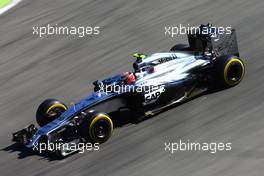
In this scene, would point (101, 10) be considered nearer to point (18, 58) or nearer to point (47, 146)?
point (18, 58)

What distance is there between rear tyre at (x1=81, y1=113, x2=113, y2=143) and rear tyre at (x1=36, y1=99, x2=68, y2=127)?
1.77 metres

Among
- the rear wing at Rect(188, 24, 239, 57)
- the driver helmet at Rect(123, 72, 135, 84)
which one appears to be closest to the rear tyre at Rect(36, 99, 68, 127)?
the driver helmet at Rect(123, 72, 135, 84)

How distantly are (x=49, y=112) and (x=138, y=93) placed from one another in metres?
2.41

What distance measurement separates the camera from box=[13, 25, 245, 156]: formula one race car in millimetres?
13758

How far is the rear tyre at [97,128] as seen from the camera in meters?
13.4

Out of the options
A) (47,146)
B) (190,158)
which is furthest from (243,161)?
(47,146)

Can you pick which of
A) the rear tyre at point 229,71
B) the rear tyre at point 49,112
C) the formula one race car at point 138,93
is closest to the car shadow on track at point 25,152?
the formula one race car at point 138,93

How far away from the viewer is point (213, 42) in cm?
1574

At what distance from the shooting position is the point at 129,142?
1361 centimetres

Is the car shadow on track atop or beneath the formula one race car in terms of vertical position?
beneath

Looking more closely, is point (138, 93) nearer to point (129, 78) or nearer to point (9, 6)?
point (129, 78)

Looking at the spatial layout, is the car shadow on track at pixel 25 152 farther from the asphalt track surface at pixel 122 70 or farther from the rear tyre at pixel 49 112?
the rear tyre at pixel 49 112

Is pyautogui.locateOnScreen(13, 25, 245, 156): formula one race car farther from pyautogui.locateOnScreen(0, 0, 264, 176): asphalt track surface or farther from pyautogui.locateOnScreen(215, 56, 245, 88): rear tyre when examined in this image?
pyautogui.locateOnScreen(0, 0, 264, 176): asphalt track surface

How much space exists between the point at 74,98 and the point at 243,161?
22.6ft
